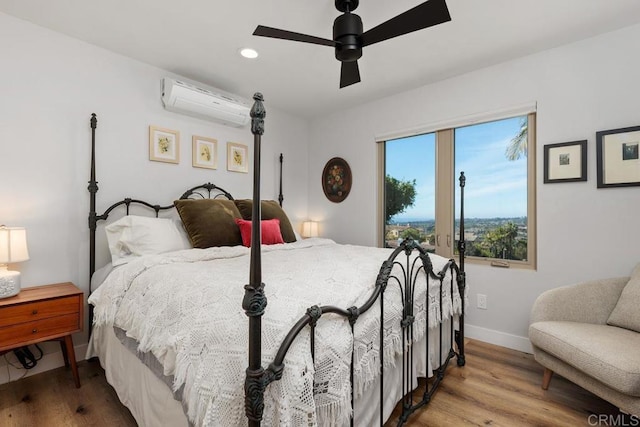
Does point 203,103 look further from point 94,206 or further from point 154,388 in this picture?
point 154,388

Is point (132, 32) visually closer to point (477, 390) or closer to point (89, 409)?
point (89, 409)

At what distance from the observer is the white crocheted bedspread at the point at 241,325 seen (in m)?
A: 0.96

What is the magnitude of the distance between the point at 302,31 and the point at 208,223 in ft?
5.49

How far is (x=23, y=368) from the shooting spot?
2.21 metres

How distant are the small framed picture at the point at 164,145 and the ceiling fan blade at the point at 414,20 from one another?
2096mm

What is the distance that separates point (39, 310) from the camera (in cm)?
193

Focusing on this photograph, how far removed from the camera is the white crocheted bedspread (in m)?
0.96

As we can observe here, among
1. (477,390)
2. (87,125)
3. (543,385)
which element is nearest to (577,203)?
(543,385)

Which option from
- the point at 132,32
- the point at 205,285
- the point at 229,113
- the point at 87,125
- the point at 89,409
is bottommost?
the point at 89,409

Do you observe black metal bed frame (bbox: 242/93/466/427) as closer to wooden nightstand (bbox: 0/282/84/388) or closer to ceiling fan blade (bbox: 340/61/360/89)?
ceiling fan blade (bbox: 340/61/360/89)

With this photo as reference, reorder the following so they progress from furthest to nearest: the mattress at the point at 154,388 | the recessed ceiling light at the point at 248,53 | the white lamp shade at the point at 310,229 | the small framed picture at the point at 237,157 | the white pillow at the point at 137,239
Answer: the white lamp shade at the point at 310,229
the small framed picture at the point at 237,157
the recessed ceiling light at the point at 248,53
the white pillow at the point at 137,239
the mattress at the point at 154,388

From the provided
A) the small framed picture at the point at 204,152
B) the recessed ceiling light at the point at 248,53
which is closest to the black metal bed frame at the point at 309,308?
the small framed picture at the point at 204,152

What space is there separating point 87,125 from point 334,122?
273cm

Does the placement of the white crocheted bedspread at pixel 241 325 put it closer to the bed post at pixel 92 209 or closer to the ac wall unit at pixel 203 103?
the bed post at pixel 92 209
